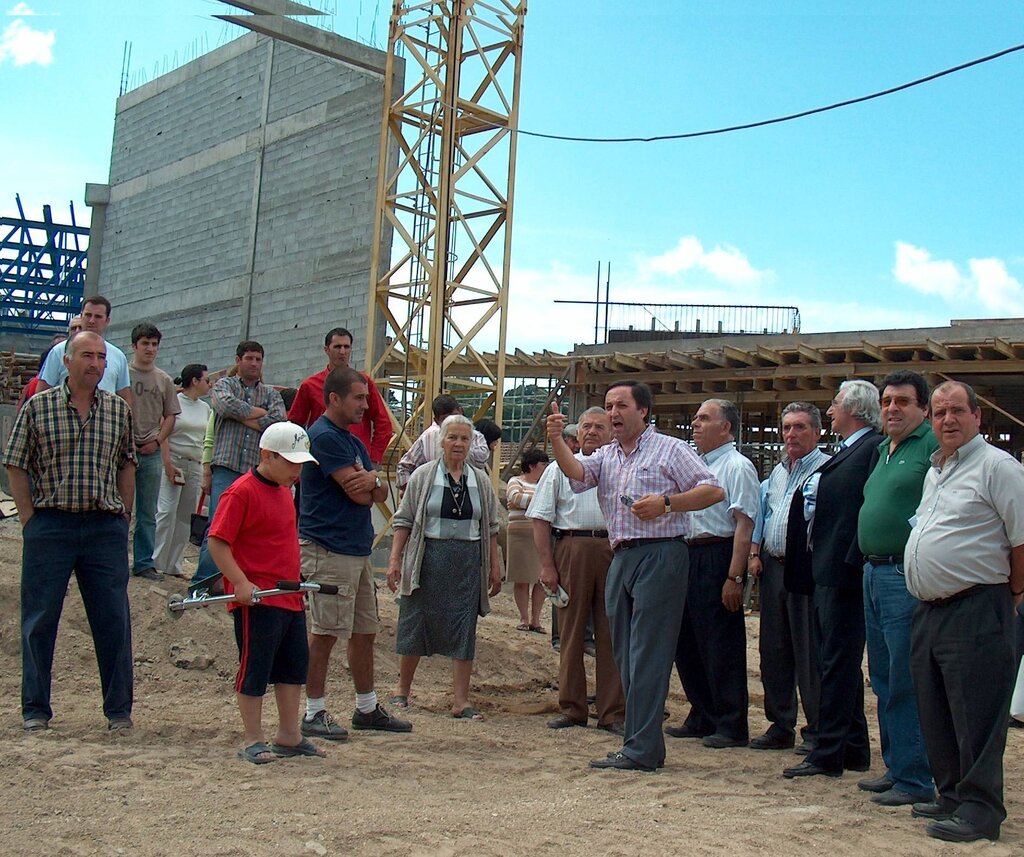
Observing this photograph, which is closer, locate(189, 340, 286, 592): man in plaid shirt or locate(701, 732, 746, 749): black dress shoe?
locate(701, 732, 746, 749): black dress shoe

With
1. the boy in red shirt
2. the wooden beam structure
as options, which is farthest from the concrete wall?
the boy in red shirt

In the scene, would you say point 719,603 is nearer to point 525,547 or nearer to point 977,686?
point 977,686

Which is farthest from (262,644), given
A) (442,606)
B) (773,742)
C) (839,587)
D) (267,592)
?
(773,742)

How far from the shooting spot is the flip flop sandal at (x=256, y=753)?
4945 mm

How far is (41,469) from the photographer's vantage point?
17.6 feet

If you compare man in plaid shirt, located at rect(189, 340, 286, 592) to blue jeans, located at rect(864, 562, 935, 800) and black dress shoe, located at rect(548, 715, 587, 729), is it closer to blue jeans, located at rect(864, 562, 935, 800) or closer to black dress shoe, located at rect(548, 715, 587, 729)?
black dress shoe, located at rect(548, 715, 587, 729)

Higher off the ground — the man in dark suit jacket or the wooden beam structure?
the wooden beam structure

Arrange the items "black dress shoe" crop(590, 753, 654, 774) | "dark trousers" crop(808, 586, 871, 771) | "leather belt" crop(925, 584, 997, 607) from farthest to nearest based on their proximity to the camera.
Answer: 1. "dark trousers" crop(808, 586, 871, 771)
2. "black dress shoe" crop(590, 753, 654, 774)
3. "leather belt" crop(925, 584, 997, 607)

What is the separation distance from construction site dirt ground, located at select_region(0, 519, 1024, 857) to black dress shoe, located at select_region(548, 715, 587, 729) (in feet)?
0.33

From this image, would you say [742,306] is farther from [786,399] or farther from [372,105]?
[372,105]

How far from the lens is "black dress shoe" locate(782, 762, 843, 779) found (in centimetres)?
533

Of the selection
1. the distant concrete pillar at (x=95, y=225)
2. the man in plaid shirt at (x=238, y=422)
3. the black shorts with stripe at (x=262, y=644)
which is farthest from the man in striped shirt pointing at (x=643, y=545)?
the distant concrete pillar at (x=95, y=225)

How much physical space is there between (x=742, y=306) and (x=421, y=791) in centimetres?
2379

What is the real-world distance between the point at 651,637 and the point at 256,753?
1931mm
